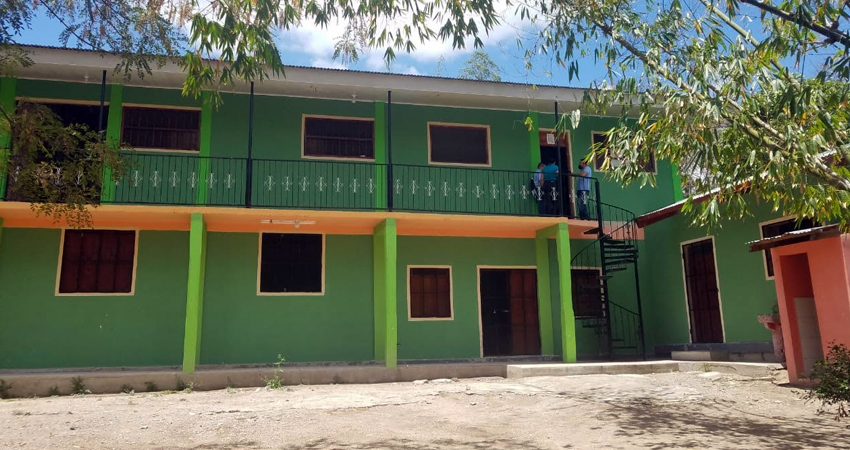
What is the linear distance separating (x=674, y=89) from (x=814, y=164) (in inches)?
51.5

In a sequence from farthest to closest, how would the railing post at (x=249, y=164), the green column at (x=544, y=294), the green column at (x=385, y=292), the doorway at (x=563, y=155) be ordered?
the doorway at (x=563, y=155), the green column at (x=544, y=294), the railing post at (x=249, y=164), the green column at (x=385, y=292)


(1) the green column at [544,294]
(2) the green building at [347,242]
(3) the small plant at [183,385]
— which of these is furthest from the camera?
(1) the green column at [544,294]

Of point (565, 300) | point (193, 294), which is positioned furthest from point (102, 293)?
point (565, 300)

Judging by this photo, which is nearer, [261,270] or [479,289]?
[261,270]

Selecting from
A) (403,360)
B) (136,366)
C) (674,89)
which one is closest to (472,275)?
(403,360)

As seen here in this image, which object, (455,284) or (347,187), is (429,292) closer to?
(455,284)

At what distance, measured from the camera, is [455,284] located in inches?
493

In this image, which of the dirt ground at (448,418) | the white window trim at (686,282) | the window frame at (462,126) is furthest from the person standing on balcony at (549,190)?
the dirt ground at (448,418)

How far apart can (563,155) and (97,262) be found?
892 centimetres

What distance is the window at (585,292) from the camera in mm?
12954

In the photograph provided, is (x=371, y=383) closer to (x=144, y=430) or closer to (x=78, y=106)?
(x=144, y=430)

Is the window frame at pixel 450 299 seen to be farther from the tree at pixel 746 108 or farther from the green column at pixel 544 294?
the tree at pixel 746 108

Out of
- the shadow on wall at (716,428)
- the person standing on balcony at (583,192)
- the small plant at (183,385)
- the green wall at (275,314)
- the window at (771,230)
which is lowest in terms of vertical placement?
the shadow on wall at (716,428)

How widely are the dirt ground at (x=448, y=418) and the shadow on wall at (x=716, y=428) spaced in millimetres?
11
